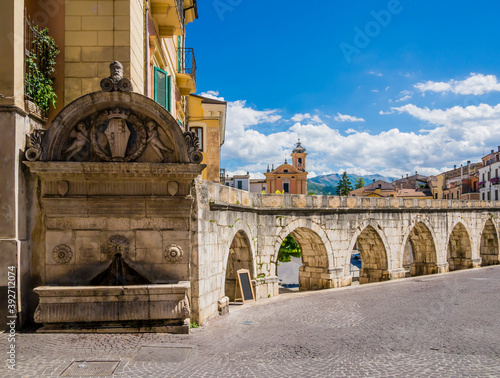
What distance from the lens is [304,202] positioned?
15688 mm

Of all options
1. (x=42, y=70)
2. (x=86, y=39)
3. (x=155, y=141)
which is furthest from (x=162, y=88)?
(x=155, y=141)

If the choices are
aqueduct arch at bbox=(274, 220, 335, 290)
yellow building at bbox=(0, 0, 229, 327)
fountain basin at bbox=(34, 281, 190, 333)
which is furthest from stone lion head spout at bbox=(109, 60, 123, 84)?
aqueduct arch at bbox=(274, 220, 335, 290)

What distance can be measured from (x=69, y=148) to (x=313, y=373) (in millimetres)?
5380

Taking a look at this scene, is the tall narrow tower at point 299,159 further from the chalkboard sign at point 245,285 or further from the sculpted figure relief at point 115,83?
the sculpted figure relief at point 115,83

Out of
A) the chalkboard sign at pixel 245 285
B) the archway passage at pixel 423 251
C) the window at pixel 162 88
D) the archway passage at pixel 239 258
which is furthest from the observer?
the archway passage at pixel 423 251

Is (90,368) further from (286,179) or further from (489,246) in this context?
→ (286,179)

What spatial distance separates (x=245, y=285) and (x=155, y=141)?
19.6ft

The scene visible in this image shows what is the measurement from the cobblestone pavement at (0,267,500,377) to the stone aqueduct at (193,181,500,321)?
1411 millimetres

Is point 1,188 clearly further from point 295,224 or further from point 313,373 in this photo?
point 295,224

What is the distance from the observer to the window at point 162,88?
444 inches

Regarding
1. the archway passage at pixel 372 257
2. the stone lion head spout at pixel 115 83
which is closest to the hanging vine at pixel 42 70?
the stone lion head spout at pixel 115 83

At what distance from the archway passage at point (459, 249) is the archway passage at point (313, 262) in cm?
1132

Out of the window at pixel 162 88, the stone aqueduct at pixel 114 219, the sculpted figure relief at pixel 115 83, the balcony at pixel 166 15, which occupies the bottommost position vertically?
the stone aqueduct at pixel 114 219

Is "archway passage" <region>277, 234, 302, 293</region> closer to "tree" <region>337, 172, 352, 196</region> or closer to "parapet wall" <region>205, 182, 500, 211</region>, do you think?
"parapet wall" <region>205, 182, 500, 211</region>
